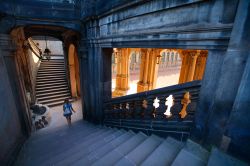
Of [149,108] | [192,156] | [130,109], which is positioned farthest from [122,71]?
[192,156]

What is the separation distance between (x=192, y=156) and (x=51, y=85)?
10846mm

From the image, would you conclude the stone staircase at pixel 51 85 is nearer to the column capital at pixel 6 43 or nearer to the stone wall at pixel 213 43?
the column capital at pixel 6 43

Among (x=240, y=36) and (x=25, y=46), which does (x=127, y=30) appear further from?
(x=25, y=46)

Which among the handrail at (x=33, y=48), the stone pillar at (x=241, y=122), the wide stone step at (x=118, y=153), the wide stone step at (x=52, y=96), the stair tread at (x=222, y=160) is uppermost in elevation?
the handrail at (x=33, y=48)

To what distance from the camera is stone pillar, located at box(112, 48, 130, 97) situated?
37.9 ft

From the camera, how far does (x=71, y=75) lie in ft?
33.2

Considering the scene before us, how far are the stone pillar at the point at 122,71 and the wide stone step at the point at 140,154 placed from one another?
30.9 ft

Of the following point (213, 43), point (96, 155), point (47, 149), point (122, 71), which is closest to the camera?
point (213, 43)

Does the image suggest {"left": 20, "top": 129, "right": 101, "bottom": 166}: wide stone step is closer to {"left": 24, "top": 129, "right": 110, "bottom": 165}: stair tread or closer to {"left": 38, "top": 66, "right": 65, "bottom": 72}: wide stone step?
{"left": 24, "top": 129, "right": 110, "bottom": 165}: stair tread

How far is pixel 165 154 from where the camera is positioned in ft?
7.30

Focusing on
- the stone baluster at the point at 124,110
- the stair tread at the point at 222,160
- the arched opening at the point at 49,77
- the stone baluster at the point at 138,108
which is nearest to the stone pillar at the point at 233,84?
the stair tread at the point at 222,160

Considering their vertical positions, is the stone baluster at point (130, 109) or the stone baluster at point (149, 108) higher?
the stone baluster at point (149, 108)

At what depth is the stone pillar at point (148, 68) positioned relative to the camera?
10.3m

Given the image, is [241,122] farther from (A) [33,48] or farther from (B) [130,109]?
(A) [33,48]
